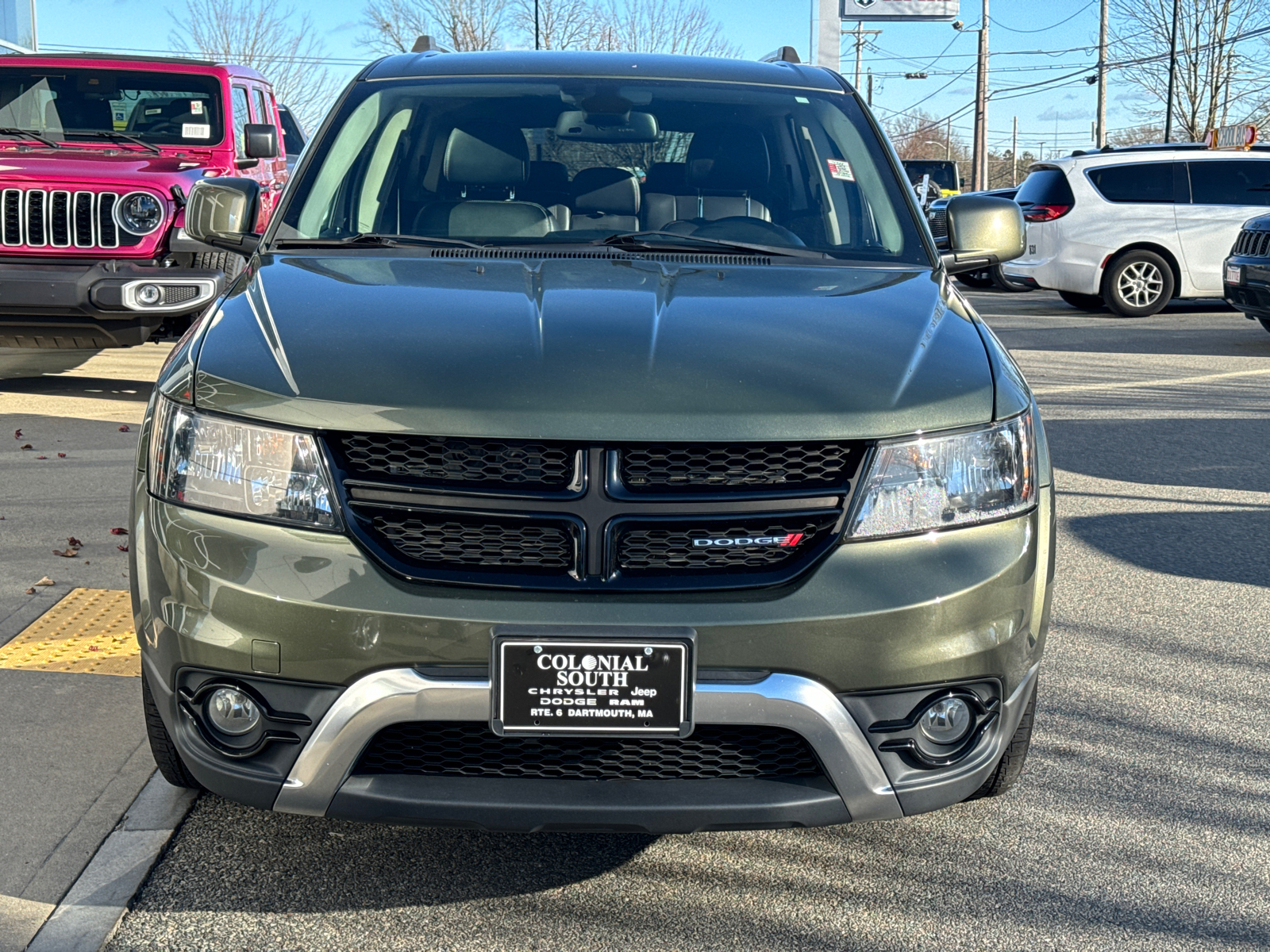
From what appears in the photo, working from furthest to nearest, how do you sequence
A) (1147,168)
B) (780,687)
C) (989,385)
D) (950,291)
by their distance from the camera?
(1147,168) → (950,291) → (989,385) → (780,687)

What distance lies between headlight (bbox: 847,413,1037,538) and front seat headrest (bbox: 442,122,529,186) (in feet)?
6.01

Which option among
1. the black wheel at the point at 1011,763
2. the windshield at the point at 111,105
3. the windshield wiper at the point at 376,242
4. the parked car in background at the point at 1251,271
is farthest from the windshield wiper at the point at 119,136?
the parked car in background at the point at 1251,271

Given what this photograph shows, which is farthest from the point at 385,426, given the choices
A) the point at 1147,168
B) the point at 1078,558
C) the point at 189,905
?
the point at 1147,168

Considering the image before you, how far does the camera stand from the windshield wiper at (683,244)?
374 centimetres

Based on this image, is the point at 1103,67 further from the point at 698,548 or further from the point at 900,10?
the point at 698,548

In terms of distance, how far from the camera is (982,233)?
13.6 ft

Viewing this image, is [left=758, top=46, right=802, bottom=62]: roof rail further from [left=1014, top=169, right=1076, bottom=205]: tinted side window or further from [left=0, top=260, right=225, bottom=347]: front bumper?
[left=1014, top=169, right=1076, bottom=205]: tinted side window

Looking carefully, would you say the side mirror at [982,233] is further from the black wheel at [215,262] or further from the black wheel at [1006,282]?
the black wheel at [1006,282]

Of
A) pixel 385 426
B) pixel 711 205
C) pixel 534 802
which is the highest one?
pixel 711 205

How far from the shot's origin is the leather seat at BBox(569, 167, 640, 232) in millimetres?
3916

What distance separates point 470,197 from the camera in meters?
4.00

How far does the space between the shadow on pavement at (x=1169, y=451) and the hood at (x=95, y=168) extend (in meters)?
5.50

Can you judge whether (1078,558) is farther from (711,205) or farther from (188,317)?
(188,317)

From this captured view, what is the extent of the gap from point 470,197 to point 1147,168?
13.8m
